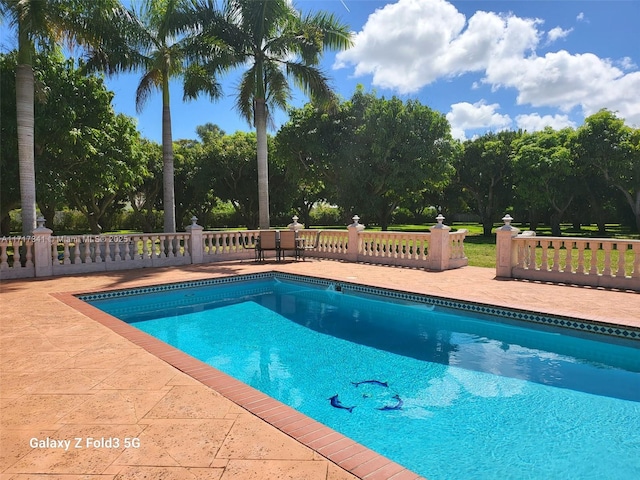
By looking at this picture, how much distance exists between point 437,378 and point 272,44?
15.2 metres

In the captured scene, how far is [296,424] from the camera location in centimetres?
366

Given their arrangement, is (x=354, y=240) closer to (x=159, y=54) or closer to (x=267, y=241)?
(x=267, y=241)

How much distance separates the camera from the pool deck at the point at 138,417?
3.02 metres

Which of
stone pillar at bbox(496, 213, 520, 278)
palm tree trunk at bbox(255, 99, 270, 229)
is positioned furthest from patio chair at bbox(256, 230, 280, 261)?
stone pillar at bbox(496, 213, 520, 278)

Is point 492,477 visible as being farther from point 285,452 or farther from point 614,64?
point 614,64

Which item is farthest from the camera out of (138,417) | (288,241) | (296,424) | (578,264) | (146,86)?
(146,86)

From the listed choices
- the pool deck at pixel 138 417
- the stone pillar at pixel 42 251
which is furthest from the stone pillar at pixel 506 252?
the stone pillar at pixel 42 251

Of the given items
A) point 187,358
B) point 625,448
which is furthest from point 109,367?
point 625,448

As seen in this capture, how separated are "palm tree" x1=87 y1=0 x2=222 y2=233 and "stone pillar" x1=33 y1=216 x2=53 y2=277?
15.7 feet

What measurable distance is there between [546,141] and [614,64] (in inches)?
485

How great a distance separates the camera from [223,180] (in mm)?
36062

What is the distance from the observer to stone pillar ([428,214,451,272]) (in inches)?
521

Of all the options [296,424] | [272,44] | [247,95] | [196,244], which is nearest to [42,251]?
[196,244]

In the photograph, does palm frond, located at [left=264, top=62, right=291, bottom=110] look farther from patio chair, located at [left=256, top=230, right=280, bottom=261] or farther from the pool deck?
the pool deck
